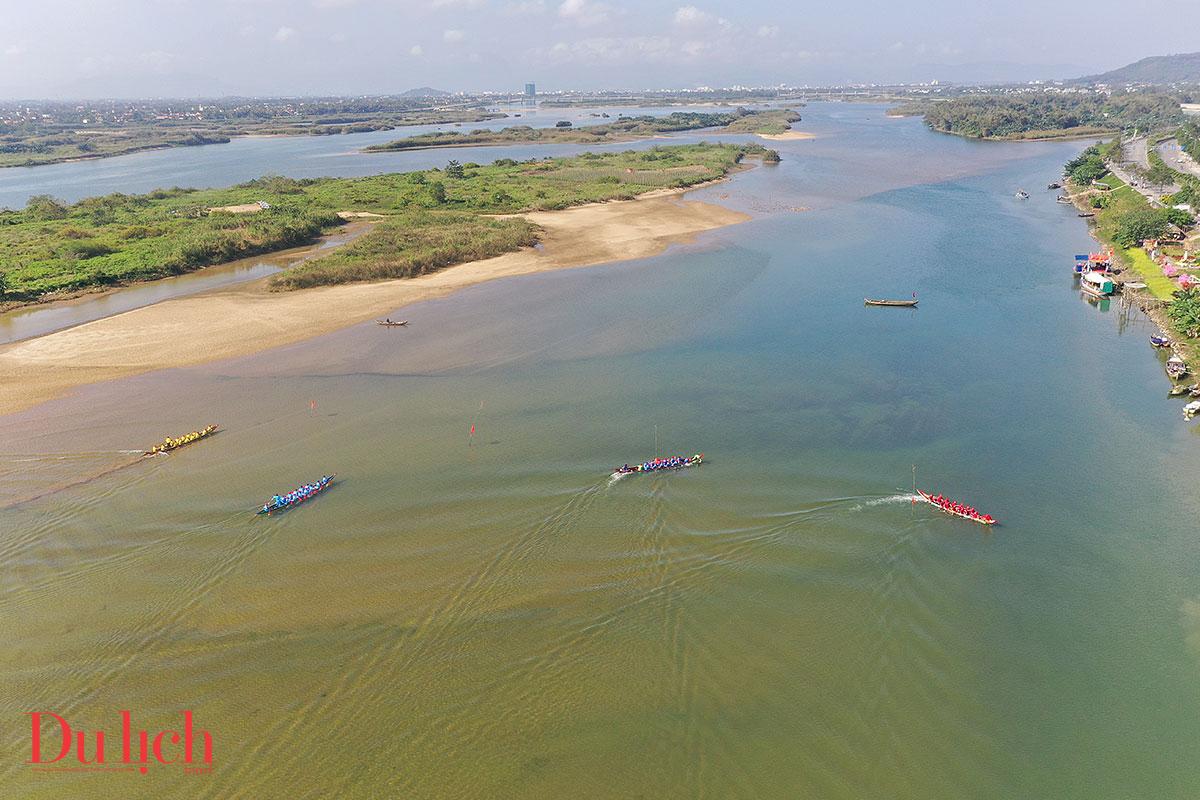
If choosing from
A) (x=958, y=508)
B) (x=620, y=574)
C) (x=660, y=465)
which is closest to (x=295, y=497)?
(x=620, y=574)

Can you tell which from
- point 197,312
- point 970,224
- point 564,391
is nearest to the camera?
point 564,391

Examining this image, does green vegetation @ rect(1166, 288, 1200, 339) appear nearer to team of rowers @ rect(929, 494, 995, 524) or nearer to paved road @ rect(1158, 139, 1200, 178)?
team of rowers @ rect(929, 494, 995, 524)

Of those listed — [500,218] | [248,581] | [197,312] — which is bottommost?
[248,581]

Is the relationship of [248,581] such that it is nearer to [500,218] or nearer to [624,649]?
[624,649]

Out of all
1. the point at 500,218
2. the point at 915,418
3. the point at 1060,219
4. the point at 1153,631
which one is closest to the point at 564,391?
the point at 915,418

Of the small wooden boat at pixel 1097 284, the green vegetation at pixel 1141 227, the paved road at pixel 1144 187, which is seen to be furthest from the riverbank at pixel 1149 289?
the paved road at pixel 1144 187

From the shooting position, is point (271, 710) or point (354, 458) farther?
point (354, 458)

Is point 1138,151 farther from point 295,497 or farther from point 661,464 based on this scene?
point 295,497

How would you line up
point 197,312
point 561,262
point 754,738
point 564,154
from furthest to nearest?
point 564,154
point 561,262
point 197,312
point 754,738
